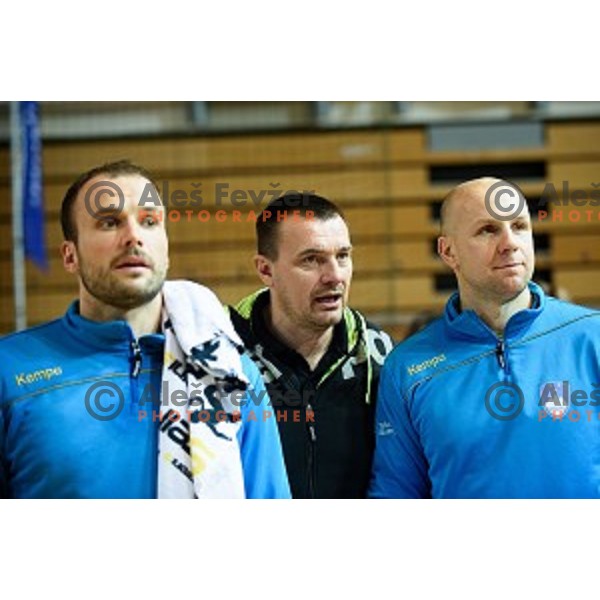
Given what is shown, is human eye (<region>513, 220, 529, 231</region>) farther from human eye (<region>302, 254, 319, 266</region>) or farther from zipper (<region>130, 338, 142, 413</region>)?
zipper (<region>130, 338, 142, 413</region>)

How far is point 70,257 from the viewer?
7.60 ft

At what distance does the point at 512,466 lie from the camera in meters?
2.25

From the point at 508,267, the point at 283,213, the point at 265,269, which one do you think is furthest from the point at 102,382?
the point at 508,267

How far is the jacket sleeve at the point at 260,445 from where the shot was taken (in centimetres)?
225

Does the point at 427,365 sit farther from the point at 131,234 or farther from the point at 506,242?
the point at 131,234

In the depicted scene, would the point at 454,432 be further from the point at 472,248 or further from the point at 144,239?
the point at 144,239

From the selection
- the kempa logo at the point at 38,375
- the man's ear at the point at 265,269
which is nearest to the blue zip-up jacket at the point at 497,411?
the man's ear at the point at 265,269

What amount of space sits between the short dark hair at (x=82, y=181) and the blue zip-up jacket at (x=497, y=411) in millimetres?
776

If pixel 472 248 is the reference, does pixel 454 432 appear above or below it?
below

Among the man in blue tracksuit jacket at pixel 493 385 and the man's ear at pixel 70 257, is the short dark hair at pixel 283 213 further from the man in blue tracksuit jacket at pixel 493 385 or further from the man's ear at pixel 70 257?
the man's ear at pixel 70 257

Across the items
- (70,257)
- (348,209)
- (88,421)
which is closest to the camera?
(88,421)

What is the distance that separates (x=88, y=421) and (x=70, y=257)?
40 cm
